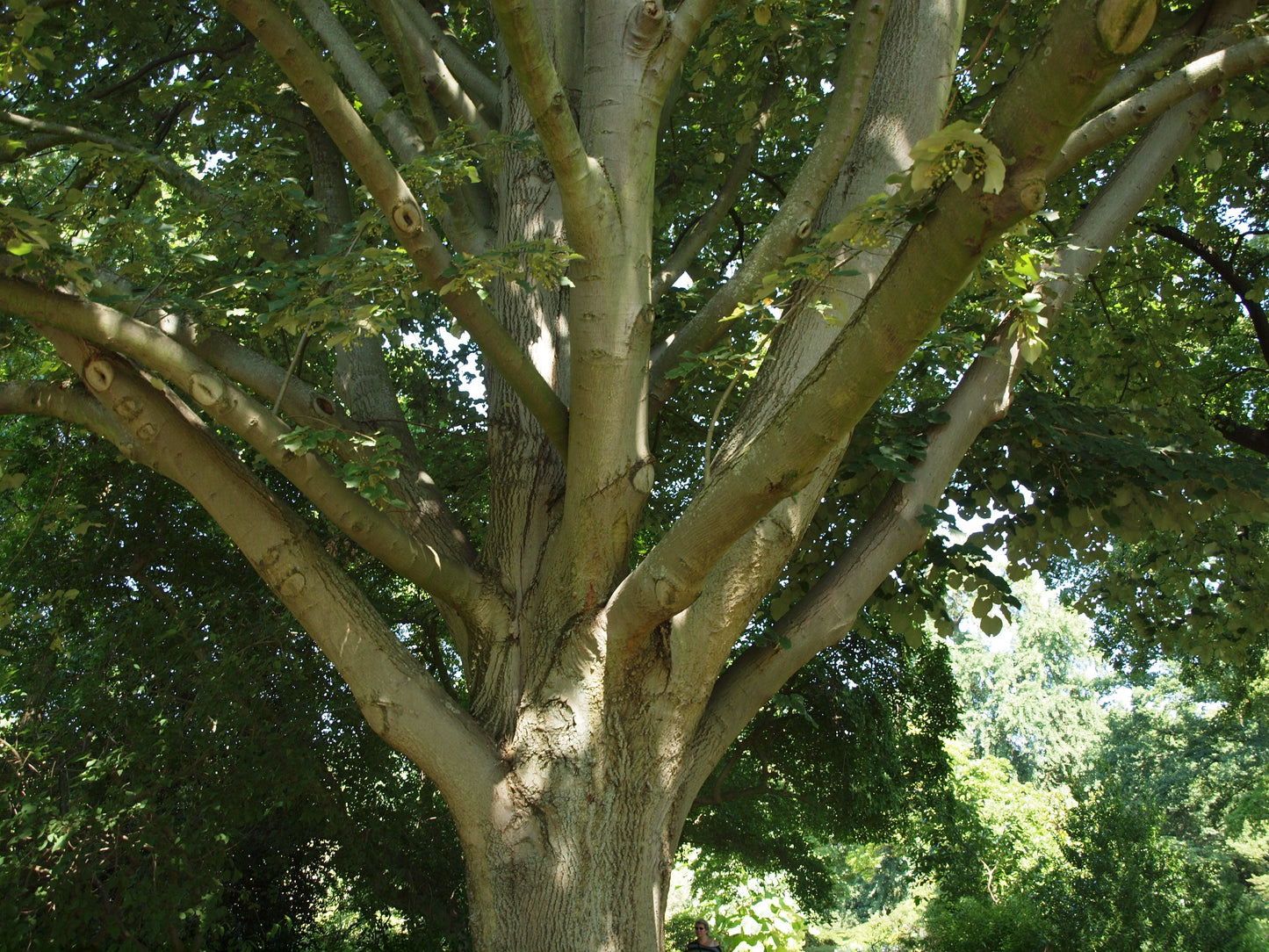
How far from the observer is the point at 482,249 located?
4.68m

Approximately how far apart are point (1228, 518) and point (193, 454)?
7.94m

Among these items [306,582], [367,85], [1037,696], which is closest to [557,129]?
[367,85]

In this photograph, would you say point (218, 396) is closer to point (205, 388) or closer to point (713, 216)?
point (205, 388)

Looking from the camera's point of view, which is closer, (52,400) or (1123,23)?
(1123,23)

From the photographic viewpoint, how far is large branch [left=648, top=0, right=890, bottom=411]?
12.7 ft

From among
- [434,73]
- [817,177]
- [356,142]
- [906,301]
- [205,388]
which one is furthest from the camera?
[434,73]

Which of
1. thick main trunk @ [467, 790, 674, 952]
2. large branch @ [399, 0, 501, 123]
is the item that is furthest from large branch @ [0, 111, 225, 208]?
thick main trunk @ [467, 790, 674, 952]

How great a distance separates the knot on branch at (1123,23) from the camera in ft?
5.26

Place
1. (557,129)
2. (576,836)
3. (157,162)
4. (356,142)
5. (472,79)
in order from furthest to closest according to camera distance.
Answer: (472,79) < (157,162) < (576,836) < (557,129) < (356,142)

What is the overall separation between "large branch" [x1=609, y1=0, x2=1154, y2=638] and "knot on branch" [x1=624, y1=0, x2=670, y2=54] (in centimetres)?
190

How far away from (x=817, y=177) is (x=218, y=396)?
2.69 meters

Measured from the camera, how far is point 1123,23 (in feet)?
5.36

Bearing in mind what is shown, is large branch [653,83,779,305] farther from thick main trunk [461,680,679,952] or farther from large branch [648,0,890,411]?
thick main trunk [461,680,679,952]

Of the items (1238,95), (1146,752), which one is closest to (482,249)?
(1238,95)
